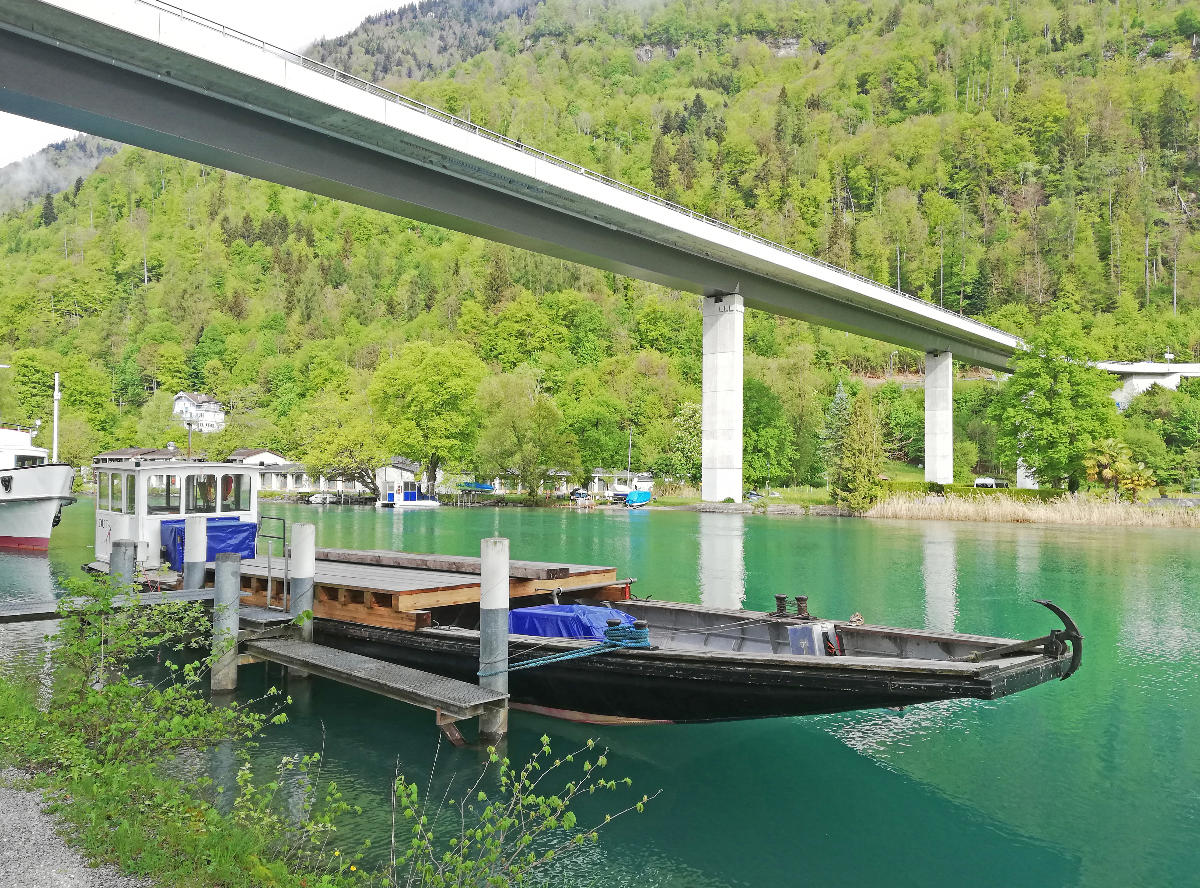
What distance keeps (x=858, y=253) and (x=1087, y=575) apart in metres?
112

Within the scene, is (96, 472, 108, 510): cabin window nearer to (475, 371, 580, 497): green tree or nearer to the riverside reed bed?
the riverside reed bed

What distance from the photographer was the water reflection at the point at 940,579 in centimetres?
1667

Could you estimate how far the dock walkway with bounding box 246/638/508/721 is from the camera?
319 inches

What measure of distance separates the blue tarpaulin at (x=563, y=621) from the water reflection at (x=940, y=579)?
22.6 feet

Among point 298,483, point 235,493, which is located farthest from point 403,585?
point 298,483

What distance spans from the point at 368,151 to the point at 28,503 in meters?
17.3

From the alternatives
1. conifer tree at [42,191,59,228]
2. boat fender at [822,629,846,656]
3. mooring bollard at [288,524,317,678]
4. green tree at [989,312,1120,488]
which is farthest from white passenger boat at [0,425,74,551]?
conifer tree at [42,191,59,228]

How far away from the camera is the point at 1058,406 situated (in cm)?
5116

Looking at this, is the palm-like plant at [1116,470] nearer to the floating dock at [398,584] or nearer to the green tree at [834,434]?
the green tree at [834,434]

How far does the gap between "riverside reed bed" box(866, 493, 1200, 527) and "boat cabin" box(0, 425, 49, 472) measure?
4271 centimetres

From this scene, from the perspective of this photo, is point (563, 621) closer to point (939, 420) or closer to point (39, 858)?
point (39, 858)

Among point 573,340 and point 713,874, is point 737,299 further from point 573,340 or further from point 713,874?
point 573,340

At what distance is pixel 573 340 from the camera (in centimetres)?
10450

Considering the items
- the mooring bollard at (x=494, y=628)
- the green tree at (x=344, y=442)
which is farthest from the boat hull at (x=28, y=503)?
the green tree at (x=344, y=442)
